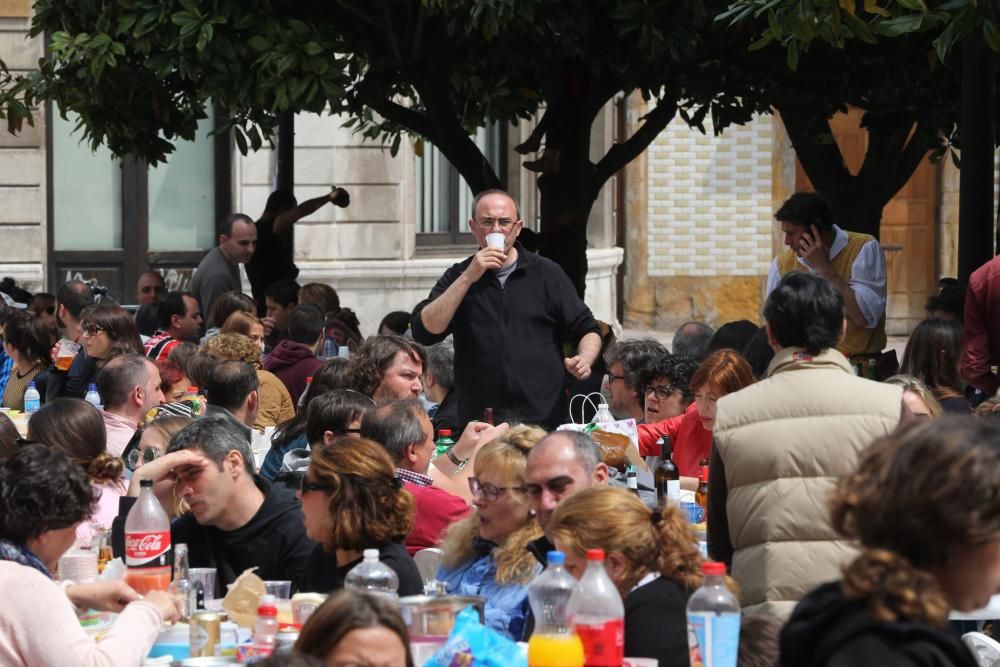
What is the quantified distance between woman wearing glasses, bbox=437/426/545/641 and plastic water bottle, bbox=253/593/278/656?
76cm

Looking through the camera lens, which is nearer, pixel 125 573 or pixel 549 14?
pixel 125 573

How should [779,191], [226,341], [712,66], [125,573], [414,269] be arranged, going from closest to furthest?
[125,573]
[226,341]
[712,66]
[414,269]
[779,191]

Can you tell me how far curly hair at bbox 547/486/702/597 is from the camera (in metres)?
4.63

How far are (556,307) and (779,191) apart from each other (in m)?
17.0

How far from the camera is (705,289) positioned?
2533 cm

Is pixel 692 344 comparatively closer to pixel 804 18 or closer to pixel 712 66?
pixel 712 66

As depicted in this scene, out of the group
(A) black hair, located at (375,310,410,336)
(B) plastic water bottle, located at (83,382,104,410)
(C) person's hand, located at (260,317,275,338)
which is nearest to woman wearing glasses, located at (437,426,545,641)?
(B) plastic water bottle, located at (83,382,104,410)

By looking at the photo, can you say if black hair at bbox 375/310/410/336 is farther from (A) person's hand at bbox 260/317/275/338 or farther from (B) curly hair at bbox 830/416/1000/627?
(B) curly hair at bbox 830/416/1000/627

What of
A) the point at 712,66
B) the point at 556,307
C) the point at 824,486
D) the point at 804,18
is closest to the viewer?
the point at 824,486

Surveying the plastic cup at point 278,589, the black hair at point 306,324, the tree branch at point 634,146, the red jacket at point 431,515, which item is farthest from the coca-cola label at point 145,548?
the tree branch at point 634,146

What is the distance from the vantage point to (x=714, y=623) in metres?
4.27

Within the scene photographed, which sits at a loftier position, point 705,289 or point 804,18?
point 804,18

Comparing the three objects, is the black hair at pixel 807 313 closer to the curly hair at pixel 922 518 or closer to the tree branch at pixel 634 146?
the curly hair at pixel 922 518

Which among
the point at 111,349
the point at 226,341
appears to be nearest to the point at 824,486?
the point at 226,341
